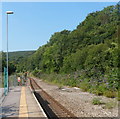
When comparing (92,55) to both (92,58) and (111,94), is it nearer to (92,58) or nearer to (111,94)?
(92,58)

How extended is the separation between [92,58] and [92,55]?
1.35 metres

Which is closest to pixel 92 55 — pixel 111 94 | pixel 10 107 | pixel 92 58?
pixel 92 58

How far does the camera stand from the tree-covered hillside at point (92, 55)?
58.1 feet

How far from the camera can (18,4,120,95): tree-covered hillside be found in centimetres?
1770

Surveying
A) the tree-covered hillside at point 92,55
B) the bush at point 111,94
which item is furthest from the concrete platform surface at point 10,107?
the tree-covered hillside at point 92,55

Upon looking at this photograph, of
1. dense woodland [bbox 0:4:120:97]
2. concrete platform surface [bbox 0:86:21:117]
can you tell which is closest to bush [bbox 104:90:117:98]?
dense woodland [bbox 0:4:120:97]

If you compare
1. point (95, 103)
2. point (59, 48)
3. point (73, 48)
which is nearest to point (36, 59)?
point (59, 48)

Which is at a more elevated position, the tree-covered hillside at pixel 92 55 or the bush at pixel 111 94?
the tree-covered hillside at pixel 92 55

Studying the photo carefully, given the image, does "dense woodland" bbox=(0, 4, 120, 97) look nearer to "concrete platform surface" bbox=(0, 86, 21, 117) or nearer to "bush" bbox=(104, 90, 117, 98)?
"bush" bbox=(104, 90, 117, 98)

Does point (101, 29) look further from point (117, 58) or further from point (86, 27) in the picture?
point (117, 58)

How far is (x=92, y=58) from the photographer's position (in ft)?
104

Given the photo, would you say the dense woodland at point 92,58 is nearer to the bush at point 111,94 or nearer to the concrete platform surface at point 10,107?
the bush at point 111,94

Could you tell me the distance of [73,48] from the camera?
54.7 meters

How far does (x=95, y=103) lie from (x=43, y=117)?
4.74 meters
